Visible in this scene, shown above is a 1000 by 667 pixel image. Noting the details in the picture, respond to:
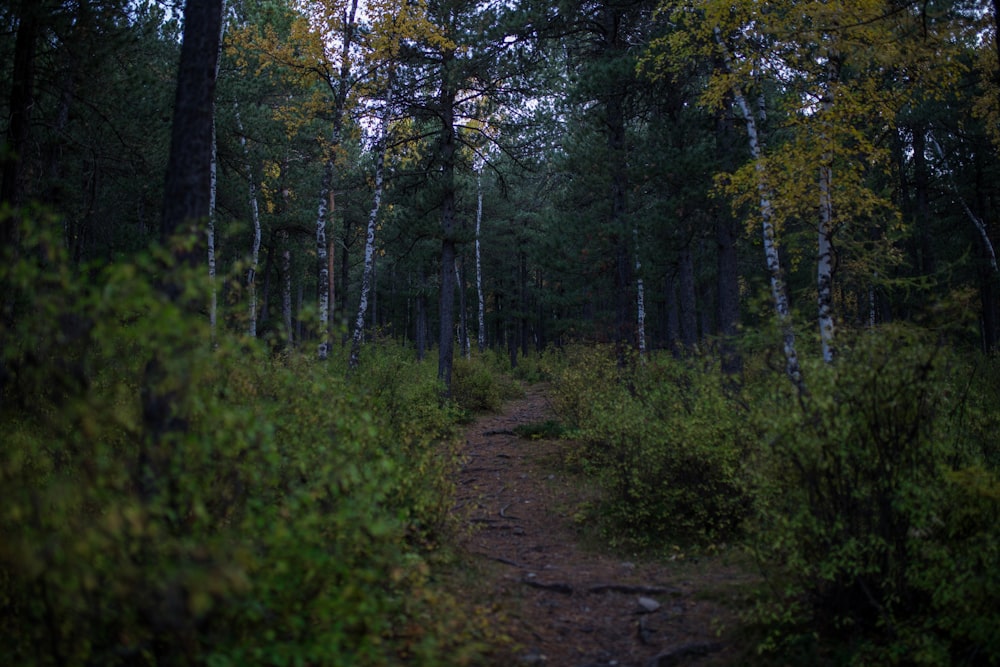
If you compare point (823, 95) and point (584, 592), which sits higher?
point (823, 95)

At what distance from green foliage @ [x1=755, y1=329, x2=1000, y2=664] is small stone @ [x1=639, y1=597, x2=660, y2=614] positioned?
110 centimetres

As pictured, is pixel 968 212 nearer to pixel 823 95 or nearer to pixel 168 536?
pixel 823 95

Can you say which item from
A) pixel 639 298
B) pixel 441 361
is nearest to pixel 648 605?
pixel 441 361

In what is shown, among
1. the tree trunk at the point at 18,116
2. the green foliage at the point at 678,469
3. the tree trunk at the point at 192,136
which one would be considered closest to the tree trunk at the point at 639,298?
the green foliage at the point at 678,469

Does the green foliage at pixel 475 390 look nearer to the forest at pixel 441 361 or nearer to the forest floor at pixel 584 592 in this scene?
the forest at pixel 441 361

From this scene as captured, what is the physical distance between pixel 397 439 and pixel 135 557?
4125 millimetres

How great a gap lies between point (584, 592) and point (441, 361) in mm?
10443

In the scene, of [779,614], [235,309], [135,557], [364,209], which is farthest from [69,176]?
[779,614]

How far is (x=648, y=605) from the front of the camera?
5781 mm

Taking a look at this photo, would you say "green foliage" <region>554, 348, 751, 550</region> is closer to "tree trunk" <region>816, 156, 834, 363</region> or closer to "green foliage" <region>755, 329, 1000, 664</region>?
"green foliage" <region>755, 329, 1000, 664</region>

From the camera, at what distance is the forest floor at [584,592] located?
495cm

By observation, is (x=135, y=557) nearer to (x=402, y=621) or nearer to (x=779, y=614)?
(x=402, y=621)

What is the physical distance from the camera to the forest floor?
16.2 ft

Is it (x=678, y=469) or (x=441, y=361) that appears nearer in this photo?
(x=678, y=469)
